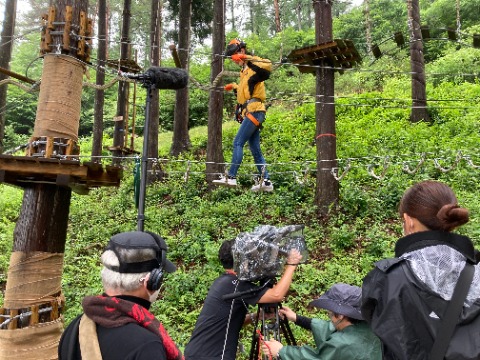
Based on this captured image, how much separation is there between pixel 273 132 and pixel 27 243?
11531mm

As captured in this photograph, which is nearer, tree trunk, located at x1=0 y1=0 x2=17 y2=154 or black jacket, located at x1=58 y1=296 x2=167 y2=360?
black jacket, located at x1=58 y1=296 x2=167 y2=360

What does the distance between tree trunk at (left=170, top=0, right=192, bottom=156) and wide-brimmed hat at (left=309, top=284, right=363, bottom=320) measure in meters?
12.3

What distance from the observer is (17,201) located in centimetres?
1345

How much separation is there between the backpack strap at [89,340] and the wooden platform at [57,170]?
1.95 metres

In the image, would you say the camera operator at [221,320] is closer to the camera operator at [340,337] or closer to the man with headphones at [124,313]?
the camera operator at [340,337]

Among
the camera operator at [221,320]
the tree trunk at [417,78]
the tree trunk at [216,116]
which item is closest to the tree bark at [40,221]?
the camera operator at [221,320]

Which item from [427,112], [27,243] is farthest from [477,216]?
[27,243]

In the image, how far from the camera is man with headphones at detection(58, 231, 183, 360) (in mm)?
1766

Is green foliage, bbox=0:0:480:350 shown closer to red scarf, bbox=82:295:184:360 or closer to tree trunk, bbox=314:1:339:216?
tree trunk, bbox=314:1:339:216

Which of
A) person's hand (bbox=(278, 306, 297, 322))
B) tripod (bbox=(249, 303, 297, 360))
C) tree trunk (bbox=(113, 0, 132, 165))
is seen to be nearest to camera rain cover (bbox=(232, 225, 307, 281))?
tripod (bbox=(249, 303, 297, 360))

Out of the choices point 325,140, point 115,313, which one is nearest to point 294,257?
point 115,313

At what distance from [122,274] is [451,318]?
148 cm

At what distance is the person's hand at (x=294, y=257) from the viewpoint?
131 inches

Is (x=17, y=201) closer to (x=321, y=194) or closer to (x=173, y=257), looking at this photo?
(x=173, y=257)
